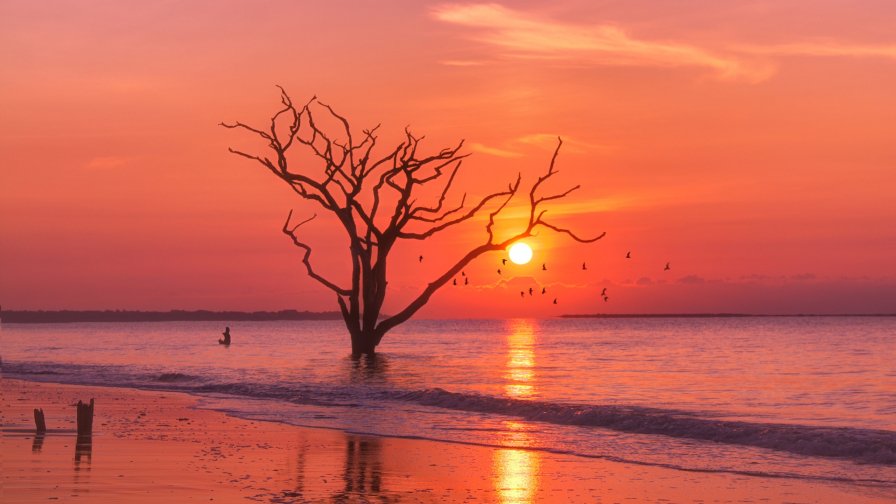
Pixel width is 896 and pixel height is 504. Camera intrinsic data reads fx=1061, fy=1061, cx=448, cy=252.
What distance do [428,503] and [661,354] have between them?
45760mm

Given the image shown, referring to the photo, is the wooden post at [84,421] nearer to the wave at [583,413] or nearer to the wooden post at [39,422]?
the wooden post at [39,422]

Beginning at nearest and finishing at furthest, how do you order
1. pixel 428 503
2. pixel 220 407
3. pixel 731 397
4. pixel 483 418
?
pixel 428 503 < pixel 483 418 < pixel 220 407 < pixel 731 397

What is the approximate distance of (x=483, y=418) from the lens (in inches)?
881

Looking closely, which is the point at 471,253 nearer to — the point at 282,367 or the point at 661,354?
the point at 282,367

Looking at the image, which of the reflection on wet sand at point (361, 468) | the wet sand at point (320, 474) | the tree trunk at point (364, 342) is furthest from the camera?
the tree trunk at point (364, 342)

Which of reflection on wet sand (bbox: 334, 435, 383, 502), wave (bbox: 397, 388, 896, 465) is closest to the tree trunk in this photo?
wave (bbox: 397, 388, 896, 465)

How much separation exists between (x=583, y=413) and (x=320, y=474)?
9.84m

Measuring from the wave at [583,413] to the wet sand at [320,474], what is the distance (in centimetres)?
377

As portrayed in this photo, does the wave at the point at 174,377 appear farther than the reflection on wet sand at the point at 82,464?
Yes

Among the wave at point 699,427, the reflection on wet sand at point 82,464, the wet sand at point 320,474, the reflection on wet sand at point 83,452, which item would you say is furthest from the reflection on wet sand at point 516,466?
the reflection on wet sand at point 83,452

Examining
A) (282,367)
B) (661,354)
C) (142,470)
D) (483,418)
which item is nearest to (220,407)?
(483,418)

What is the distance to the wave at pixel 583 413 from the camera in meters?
17.2

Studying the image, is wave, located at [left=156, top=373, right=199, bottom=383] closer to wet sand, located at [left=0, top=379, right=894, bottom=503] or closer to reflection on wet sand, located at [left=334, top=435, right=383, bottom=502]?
wet sand, located at [left=0, top=379, right=894, bottom=503]

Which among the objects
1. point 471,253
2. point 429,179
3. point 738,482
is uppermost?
point 429,179
